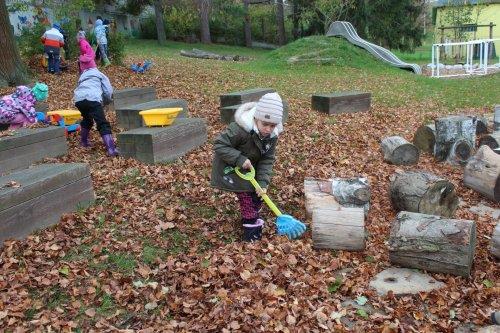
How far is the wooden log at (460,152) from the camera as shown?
285 inches

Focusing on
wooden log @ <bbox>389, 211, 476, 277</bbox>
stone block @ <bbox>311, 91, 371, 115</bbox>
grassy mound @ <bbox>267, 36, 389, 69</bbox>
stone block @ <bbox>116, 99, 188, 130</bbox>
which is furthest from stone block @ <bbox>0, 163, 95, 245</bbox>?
grassy mound @ <bbox>267, 36, 389, 69</bbox>

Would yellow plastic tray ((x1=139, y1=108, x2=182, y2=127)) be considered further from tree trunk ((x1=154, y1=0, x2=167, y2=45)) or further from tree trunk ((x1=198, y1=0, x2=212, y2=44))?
tree trunk ((x1=198, y1=0, x2=212, y2=44))

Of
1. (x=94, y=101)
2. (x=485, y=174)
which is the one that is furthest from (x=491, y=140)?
(x=94, y=101)

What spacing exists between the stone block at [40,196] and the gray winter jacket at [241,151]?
1.39 meters

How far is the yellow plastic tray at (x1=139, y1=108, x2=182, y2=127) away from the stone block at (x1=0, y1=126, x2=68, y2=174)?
1165 millimetres

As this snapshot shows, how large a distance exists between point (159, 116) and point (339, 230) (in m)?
3.28

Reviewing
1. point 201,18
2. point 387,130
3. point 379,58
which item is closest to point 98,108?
point 387,130

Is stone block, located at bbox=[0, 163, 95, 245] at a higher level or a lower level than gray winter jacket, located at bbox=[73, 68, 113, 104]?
lower

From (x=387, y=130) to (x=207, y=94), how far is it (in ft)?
13.3

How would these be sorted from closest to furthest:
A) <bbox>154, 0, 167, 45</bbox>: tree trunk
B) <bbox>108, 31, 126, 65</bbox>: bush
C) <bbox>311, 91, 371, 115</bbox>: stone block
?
<bbox>311, 91, 371, 115</bbox>: stone block → <bbox>108, 31, 126, 65</bbox>: bush → <bbox>154, 0, 167, 45</bbox>: tree trunk

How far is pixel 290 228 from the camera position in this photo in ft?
15.7

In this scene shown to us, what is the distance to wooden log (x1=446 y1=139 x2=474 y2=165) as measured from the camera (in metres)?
7.24

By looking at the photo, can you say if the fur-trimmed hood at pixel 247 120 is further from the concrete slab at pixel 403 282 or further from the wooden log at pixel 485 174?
the wooden log at pixel 485 174

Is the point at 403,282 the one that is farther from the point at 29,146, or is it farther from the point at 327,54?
the point at 327,54
